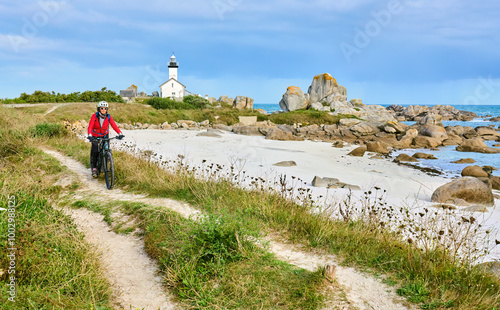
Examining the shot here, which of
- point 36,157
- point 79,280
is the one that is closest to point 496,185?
point 79,280

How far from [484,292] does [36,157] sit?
41.8 ft

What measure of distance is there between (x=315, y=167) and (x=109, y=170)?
34.7ft

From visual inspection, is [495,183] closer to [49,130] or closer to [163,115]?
[49,130]

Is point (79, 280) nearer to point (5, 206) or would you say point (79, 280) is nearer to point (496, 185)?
point (5, 206)

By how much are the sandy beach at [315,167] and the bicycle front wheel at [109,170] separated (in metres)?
2.42

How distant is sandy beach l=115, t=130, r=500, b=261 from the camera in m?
12.3

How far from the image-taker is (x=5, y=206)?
565cm

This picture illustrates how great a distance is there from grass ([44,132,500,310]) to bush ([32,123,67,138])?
389 inches

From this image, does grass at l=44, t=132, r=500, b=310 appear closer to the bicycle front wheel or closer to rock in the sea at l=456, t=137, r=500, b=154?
the bicycle front wheel

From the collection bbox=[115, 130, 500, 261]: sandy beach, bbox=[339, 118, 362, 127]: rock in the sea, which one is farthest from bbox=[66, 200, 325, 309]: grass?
bbox=[339, 118, 362, 127]: rock in the sea

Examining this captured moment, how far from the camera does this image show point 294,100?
2254 inches

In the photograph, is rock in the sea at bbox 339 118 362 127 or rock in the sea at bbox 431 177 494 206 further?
rock in the sea at bbox 339 118 362 127

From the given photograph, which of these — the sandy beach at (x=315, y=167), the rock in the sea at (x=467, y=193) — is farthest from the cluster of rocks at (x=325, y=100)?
the rock in the sea at (x=467, y=193)

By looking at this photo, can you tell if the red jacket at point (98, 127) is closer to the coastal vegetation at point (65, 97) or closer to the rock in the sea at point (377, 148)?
the rock in the sea at point (377, 148)
